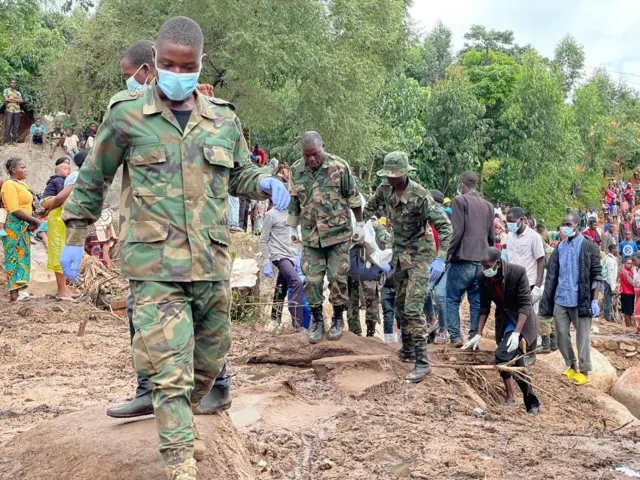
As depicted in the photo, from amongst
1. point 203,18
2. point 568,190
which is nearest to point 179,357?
point 203,18

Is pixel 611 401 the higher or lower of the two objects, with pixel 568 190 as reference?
lower

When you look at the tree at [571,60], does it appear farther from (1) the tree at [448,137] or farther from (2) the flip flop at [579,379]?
(2) the flip flop at [579,379]

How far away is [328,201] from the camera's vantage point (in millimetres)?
7129

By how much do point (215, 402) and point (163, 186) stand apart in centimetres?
140

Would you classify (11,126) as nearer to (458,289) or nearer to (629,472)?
(458,289)

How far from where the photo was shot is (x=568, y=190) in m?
39.2

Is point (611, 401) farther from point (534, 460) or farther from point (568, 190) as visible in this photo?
point (568, 190)

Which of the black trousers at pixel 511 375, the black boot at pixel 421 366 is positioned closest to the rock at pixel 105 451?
the black boot at pixel 421 366

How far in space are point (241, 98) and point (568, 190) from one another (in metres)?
23.2

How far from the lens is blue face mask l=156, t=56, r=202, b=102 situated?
3.30 m

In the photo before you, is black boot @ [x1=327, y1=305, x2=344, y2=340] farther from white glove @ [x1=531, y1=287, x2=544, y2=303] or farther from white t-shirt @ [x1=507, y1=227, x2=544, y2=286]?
white t-shirt @ [x1=507, y1=227, x2=544, y2=286]

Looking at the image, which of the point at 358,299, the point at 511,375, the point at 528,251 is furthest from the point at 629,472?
the point at 528,251

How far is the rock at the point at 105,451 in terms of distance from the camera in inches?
135

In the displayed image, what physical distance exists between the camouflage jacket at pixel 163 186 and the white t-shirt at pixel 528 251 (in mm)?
7567
